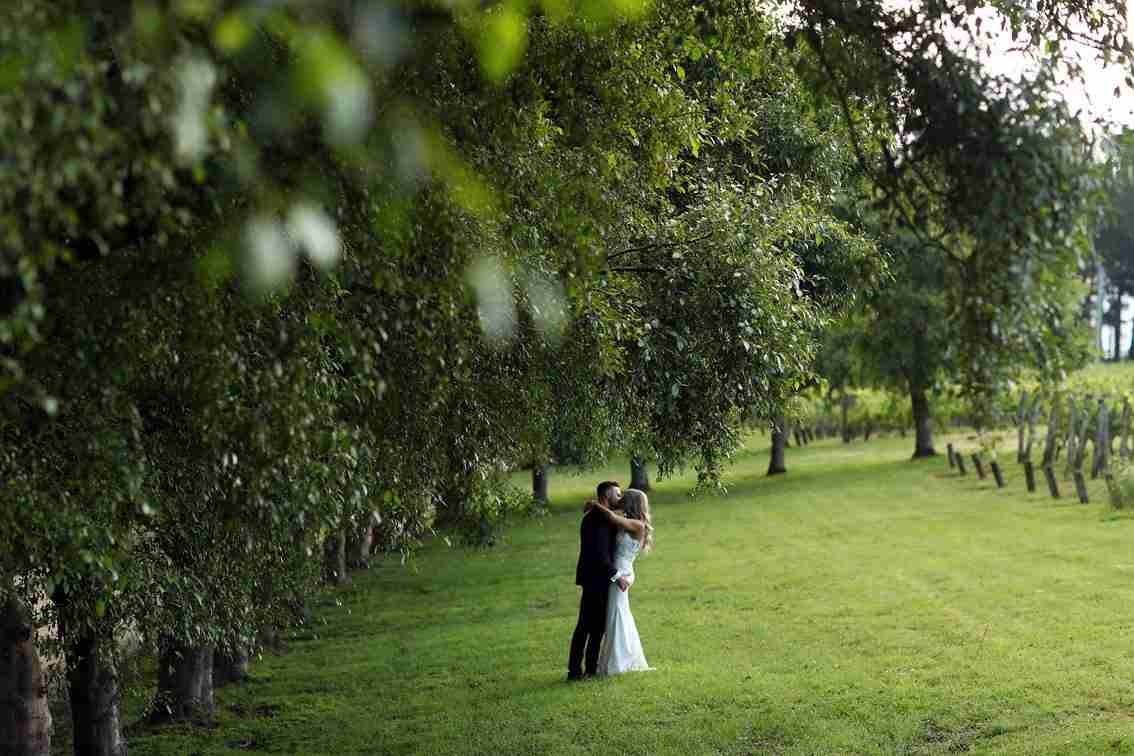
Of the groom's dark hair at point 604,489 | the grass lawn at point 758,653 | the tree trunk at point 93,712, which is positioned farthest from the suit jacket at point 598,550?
the tree trunk at point 93,712

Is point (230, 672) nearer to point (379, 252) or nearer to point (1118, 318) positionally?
point (379, 252)

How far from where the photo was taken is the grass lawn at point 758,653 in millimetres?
15219

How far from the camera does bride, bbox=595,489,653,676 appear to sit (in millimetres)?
17859

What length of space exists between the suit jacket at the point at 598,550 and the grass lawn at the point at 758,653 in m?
1.44

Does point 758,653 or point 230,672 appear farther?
point 230,672

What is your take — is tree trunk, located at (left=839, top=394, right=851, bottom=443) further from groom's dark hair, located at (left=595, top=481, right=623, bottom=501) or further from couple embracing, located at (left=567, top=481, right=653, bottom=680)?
groom's dark hair, located at (left=595, top=481, right=623, bottom=501)

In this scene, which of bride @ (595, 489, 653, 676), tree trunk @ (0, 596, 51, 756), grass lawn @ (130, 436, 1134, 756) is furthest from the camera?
bride @ (595, 489, 653, 676)

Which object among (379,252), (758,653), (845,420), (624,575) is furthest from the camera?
(845,420)

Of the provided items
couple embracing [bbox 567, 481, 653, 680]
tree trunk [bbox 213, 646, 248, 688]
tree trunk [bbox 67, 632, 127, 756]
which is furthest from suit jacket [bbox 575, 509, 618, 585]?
tree trunk [bbox 213, 646, 248, 688]

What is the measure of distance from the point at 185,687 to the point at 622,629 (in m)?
5.85

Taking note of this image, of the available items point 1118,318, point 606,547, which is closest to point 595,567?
point 606,547

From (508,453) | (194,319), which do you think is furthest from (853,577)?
(194,319)

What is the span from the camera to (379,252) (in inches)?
306

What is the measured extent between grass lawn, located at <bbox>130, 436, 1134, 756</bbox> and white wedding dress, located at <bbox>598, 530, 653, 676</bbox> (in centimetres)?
34
